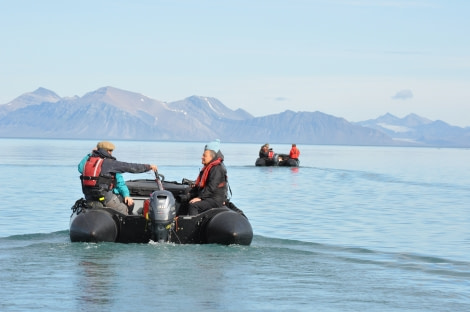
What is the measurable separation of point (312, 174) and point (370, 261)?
139 feet

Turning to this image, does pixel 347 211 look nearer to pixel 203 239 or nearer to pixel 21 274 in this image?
pixel 203 239

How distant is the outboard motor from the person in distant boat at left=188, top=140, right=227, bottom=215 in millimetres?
1111

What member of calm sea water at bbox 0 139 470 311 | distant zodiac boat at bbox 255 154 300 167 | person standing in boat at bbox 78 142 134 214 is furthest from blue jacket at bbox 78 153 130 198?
distant zodiac boat at bbox 255 154 300 167

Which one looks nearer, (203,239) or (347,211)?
(203,239)

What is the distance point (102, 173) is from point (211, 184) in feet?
6.95

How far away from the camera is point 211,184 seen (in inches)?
667

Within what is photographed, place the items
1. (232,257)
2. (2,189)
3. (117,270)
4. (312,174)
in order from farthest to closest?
1. (312,174)
2. (2,189)
3. (232,257)
4. (117,270)

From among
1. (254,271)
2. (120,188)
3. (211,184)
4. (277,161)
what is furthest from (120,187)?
(277,161)

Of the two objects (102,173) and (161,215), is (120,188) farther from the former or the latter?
(161,215)

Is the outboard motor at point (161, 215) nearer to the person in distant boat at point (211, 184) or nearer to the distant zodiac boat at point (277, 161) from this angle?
the person in distant boat at point (211, 184)

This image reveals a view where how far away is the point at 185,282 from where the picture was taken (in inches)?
497

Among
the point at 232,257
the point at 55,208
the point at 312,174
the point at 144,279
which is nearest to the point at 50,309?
the point at 144,279

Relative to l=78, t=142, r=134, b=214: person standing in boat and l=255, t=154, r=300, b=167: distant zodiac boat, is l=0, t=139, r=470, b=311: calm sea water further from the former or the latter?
l=255, t=154, r=300, b=167: distant zodiac boat

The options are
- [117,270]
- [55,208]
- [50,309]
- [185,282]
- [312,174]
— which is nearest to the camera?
[50,309]
